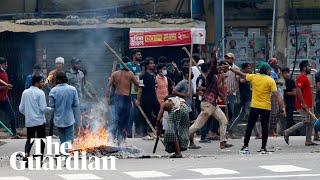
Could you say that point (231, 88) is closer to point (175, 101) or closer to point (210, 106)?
point (210, 106)

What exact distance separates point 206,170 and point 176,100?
6.79ft

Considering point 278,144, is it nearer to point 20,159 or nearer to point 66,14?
point 20,159

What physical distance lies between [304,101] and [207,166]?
3788mm

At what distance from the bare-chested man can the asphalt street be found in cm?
60

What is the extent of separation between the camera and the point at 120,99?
686 inches

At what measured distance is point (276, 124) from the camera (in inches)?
781

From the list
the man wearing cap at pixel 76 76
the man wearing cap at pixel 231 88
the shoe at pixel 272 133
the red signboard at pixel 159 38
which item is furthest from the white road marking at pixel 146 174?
the red signboard at pixel 159 38

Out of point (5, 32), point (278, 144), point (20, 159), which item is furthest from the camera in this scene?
point (5, 32)

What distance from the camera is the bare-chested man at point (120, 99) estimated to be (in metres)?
17.3

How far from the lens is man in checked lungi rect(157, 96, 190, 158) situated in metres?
15.4

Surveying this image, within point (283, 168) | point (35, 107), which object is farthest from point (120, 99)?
point (283, 168)

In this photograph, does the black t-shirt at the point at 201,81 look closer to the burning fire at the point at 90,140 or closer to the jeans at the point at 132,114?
the jeans at the point at 132,114

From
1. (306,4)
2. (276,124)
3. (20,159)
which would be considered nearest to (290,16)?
(306,4)

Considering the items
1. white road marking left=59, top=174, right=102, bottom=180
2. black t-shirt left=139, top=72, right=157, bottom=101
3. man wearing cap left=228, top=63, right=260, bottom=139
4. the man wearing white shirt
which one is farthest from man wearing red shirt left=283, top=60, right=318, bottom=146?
white road marking left=59, top=174, right=102, bottom=180
